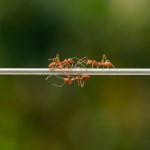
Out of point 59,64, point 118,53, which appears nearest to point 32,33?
point 118,53

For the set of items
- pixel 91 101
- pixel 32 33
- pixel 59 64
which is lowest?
pixel 91 101

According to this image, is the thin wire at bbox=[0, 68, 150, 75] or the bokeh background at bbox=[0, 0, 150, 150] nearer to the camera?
the thin wire at bbox=[0, 68, 150, 75]

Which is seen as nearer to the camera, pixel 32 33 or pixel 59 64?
pixel 59 64

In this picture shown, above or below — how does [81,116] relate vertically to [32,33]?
below

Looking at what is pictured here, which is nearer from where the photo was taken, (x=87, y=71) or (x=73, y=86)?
(x=87, y=71)

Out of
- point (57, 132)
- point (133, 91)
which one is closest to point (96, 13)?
point (133, 91)

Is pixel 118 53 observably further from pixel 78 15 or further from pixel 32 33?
pixel 32 33

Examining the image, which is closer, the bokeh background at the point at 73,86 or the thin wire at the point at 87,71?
the thin wire at the point at 87,71
